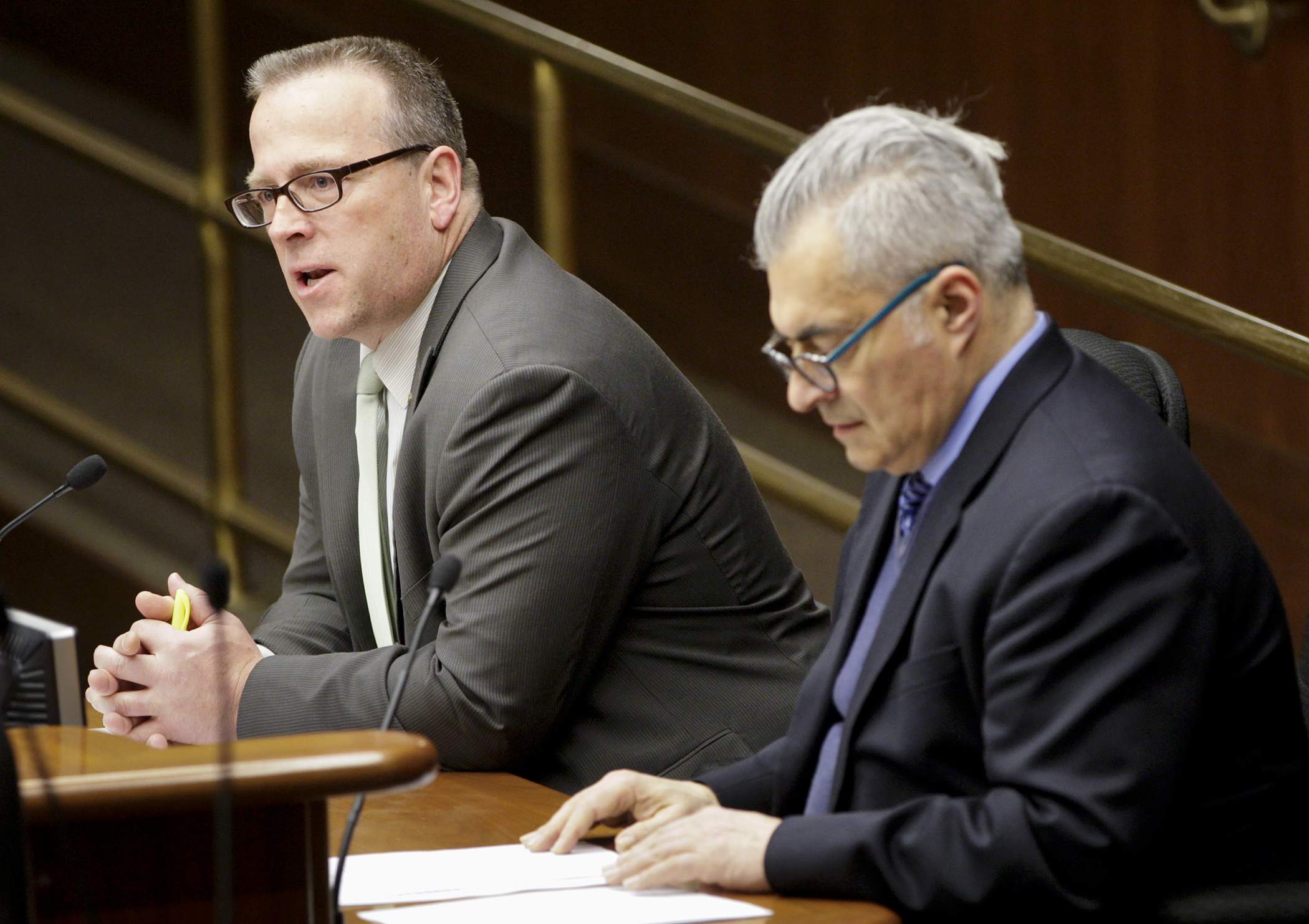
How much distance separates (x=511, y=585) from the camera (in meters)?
1.78

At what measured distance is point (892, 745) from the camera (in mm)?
1333

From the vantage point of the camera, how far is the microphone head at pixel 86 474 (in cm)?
182

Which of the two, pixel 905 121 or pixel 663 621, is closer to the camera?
pixel 905 121

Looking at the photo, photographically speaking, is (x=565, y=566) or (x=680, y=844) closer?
(x=680, y=844)

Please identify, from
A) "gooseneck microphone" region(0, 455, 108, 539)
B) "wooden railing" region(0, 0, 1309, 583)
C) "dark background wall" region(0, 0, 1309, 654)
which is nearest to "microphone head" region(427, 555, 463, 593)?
"gooseneck microphone" region(0, 455, 108, 539)

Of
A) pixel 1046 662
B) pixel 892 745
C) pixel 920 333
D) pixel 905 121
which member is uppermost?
pixel 905 121

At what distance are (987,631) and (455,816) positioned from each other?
1.94 ft

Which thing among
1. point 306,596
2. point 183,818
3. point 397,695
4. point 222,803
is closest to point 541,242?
point 306,596

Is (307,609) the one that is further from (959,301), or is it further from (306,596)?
(959,301)

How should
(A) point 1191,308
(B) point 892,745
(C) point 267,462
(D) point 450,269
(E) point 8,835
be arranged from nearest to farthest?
(E) point 8,835 < (B) point 892,745 < (D) point 450,269 < (A) point 1191,308 < (C) point 267,462

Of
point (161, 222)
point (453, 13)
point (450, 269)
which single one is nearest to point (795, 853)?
point (450, 269)

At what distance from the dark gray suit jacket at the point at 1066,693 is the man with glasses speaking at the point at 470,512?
0.52 m

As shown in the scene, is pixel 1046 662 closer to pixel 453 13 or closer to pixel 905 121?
pixel 905 121

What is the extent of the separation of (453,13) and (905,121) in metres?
2.26
